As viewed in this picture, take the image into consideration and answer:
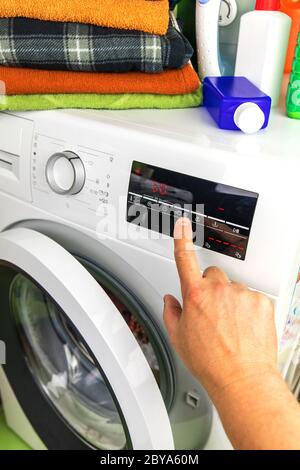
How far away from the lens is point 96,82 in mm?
703

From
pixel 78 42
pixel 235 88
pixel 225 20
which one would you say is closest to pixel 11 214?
pixel 78 42

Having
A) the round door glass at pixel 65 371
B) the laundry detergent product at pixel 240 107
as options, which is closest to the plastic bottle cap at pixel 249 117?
the laundry detergent product at pixel 240 107

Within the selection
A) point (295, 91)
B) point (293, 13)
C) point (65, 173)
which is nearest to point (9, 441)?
point (65, 173)

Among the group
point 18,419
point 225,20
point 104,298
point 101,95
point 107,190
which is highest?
point 225,20

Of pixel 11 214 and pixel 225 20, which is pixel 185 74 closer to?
pixel 225 20

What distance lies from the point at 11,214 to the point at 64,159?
18cm

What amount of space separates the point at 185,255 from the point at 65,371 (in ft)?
1.85

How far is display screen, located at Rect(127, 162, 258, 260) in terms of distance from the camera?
21.8 inches

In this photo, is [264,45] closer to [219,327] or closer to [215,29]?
[215,29]

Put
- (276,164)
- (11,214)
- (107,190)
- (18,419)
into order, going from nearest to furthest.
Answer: (276,164) → (107,190) → (11,214) → (18,419)

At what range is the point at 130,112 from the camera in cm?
71

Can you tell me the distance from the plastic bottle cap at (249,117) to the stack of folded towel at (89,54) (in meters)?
0.14

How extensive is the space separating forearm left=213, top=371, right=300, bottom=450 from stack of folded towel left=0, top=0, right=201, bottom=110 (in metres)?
0.47

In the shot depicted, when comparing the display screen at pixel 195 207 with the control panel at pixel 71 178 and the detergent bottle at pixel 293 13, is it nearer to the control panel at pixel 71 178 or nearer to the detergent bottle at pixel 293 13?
the control panel at pixel 71 178
